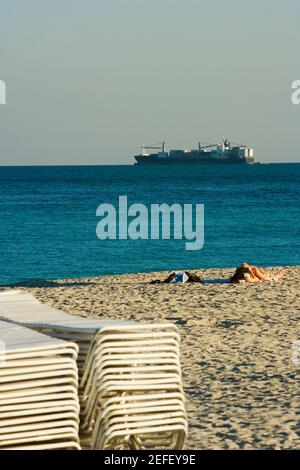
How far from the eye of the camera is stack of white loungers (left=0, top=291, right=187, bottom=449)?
17.8 feet

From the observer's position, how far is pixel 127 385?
215 inches

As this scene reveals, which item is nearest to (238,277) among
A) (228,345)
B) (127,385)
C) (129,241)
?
Answer: (228,345)

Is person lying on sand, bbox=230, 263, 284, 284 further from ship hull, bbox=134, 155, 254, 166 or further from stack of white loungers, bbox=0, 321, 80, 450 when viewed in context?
ship hull, bbox=134, 155, 254, 166

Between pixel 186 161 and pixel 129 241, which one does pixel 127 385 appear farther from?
pixel 186 161

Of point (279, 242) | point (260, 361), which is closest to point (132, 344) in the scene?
point (260, 361)

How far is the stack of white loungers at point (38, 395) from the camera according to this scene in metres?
5.19

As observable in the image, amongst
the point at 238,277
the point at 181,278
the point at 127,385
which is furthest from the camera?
the point at 181,278

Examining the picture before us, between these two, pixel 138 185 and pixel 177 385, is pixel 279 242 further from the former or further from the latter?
pixel 138 185

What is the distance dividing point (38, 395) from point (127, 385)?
0.50 m

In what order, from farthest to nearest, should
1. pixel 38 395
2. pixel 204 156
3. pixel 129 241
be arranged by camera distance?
pixel 204 156, pixel 129 241, pixel 38 395

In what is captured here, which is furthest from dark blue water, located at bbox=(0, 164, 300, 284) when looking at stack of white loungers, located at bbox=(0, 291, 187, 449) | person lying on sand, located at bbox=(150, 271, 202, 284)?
stack of white loungers, located at bbox=(0, 291, 187, 449)

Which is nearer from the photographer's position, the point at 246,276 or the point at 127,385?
the point at 127,385

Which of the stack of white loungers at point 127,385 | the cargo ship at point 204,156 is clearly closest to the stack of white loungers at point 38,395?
the stack of white loungers at point 127,385

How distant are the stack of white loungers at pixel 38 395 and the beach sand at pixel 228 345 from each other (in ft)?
4.51
